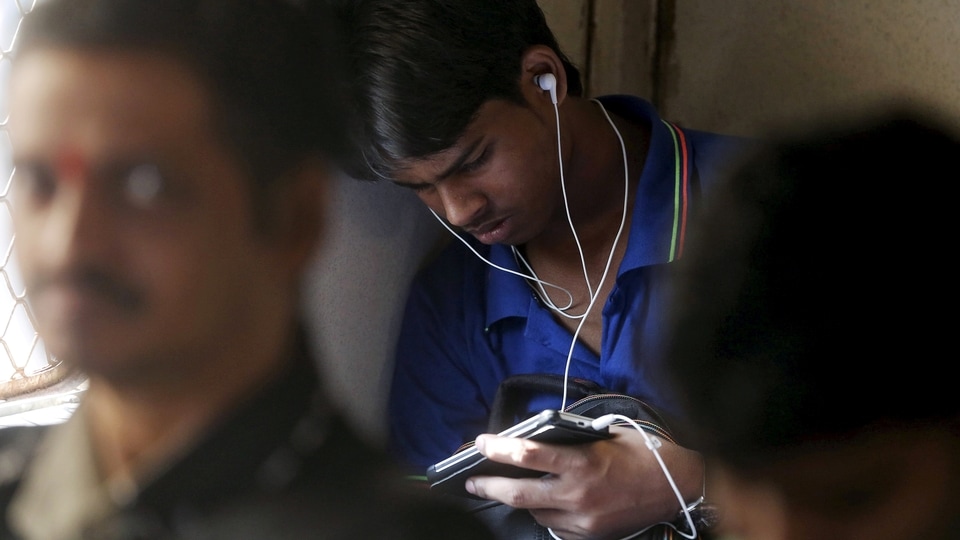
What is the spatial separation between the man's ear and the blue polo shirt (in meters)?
0.10

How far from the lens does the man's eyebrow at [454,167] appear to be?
714 mm

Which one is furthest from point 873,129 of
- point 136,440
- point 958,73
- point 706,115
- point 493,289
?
point 136,440

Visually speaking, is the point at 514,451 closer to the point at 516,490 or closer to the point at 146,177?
the point at 516,490

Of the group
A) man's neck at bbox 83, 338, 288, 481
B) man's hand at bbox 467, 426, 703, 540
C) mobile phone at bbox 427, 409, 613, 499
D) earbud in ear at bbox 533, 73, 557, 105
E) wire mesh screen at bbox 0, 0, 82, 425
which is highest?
earbud in ear at bbox 533, 73, 557, 105

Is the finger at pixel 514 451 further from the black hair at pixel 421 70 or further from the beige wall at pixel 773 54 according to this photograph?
the beige wall at pixel 773 54

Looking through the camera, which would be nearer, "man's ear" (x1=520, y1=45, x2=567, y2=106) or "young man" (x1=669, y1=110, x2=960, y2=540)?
"young man" (x1=669, y1=110, x2=960, y2=540)

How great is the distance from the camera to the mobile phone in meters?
0.63

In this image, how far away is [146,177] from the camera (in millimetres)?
511

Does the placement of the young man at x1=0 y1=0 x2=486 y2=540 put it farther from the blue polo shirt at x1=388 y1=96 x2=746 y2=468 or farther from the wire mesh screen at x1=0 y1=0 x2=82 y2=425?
the blue polo shirt at x1=388 y1=96 x2=746 y2=468

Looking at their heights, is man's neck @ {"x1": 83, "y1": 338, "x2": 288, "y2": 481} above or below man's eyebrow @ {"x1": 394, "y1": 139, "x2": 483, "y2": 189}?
below

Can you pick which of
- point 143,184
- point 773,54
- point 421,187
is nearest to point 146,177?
point 143,184

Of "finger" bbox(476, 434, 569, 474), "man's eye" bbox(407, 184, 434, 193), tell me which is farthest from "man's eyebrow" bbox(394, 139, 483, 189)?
"finger" bbox(476, 434, 569, 474)

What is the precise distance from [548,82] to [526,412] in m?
0.31

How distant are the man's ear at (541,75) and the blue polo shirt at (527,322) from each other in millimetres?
102
